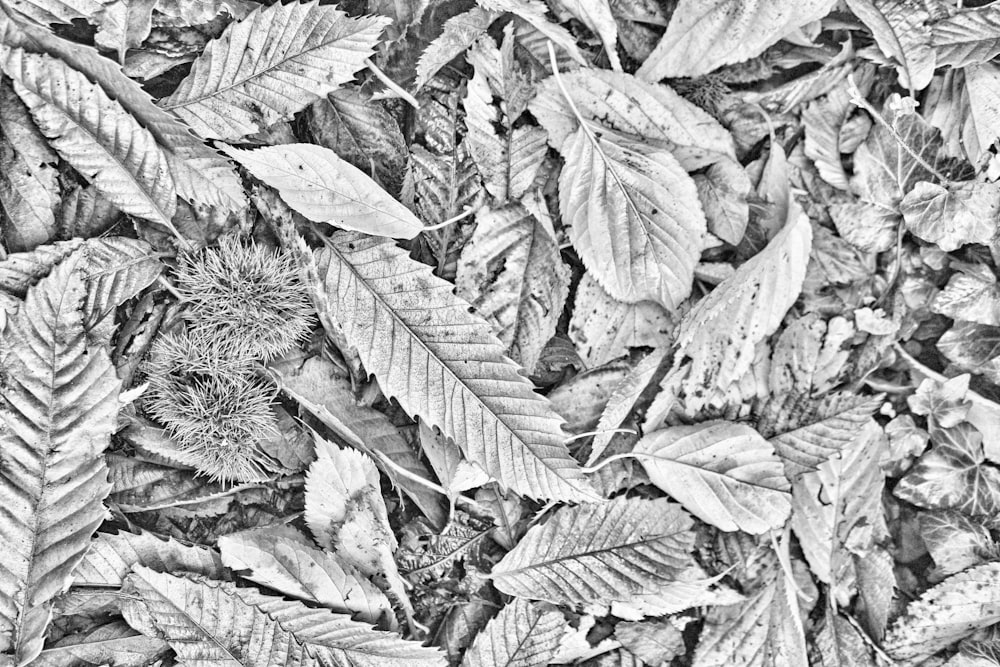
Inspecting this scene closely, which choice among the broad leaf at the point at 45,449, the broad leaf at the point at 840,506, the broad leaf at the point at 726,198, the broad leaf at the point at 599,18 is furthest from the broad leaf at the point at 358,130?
the broad leaf at the point at 840,506

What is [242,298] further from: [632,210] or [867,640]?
[867,640]

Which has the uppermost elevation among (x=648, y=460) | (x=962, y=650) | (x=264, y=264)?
(x=264, y=264)

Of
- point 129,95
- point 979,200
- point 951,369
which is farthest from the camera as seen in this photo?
point 951,369

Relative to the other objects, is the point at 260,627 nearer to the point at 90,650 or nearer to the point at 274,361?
the point at 90,650

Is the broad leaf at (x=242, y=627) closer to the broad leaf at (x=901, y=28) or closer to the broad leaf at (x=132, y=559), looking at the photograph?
the broad leaf at (x=132, y=559)

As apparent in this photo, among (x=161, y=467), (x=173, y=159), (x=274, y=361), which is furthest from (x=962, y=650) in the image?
(x=173, y=159)

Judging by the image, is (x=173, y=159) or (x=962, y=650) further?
(x=962, y=650)

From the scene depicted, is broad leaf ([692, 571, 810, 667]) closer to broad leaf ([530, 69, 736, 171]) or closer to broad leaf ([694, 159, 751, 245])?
broad leaf ([694, 159, 751, 245])

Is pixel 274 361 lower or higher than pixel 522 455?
higher
